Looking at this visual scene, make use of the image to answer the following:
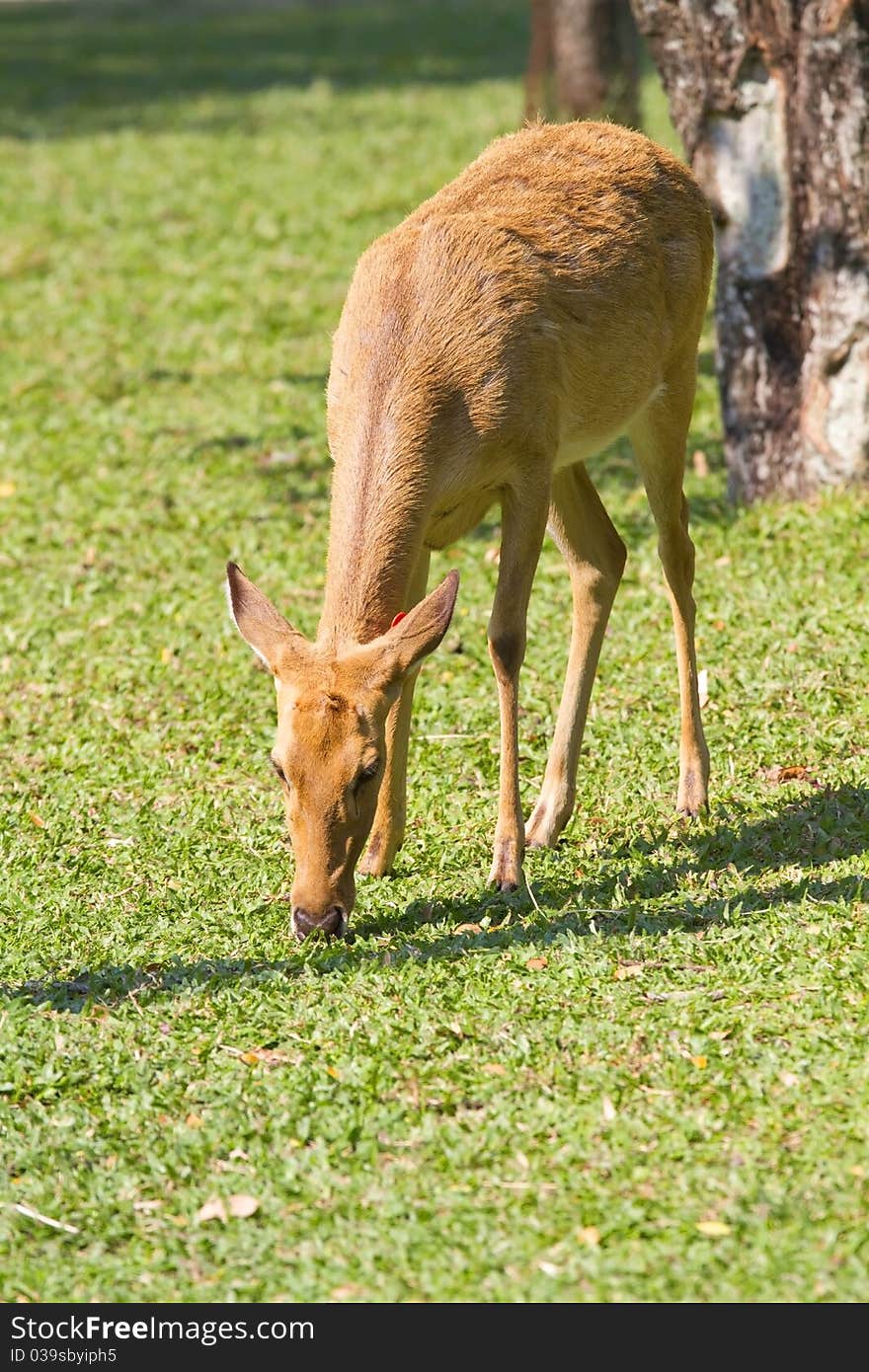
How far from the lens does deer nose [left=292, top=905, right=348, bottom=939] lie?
518cm

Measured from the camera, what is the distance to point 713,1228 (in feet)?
13.8

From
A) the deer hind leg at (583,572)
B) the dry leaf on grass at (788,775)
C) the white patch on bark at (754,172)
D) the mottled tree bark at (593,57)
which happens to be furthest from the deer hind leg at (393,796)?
the mottled tree bark at (593,57)

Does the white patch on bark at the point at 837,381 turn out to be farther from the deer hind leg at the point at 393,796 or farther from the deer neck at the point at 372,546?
the deer neck at the point at 372,546

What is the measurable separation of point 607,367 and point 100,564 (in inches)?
148

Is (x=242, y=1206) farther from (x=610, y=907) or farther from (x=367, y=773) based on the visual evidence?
(x=610, y=907)

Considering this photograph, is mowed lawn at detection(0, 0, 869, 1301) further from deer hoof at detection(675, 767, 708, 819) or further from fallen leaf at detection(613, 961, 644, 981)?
deer hoof at detection(675, 767, 708, 819)

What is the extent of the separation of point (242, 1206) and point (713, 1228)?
1.14m

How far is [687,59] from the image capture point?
8.73 meters

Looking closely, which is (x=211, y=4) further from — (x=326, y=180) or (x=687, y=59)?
(x=687, y=59)

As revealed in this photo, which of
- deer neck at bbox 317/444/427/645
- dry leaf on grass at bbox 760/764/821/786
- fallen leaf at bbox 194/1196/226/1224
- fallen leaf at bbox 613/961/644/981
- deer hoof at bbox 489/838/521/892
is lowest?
fallen leaf at bbox 194/1196/226/1224

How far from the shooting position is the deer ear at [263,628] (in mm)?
5234

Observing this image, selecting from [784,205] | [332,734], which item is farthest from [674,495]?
[784,205]

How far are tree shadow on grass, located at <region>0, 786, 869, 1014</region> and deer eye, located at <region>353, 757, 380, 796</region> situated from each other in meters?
0.57

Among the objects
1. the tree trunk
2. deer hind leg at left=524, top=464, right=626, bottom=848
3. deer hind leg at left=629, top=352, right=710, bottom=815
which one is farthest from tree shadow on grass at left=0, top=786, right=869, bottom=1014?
the tree trunk
